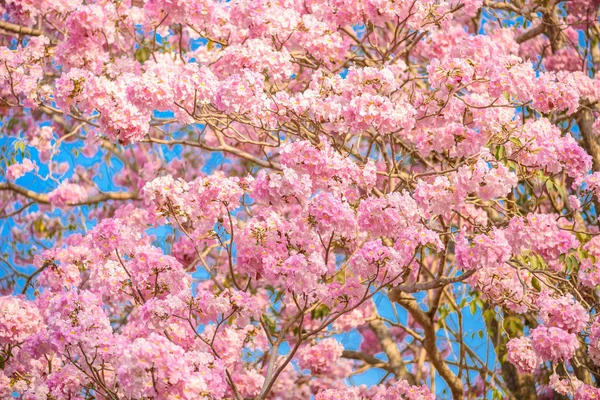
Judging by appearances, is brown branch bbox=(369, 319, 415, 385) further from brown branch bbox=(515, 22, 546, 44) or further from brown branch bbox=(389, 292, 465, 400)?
brown branch bbox=(515, 22, 546, 44)

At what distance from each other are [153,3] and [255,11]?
54 centimetres

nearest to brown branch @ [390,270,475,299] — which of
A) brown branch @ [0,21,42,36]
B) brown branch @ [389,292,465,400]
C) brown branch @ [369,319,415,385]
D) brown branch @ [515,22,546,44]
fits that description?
brown branch @ [389,292,465,400]

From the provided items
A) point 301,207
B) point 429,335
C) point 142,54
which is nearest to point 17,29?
point 142,54

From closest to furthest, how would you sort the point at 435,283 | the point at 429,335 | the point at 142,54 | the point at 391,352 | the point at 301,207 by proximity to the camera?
the point at 435,283 → the point at 301,207 → the point at 429,335 → the point at 391,352 → the point at 142,54

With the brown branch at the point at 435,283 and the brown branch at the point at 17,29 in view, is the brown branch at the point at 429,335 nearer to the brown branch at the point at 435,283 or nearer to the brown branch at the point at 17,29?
the brown branch at the point at 435,283

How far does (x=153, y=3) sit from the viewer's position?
15.3ft

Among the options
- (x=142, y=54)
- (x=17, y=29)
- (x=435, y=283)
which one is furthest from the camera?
(x=142, y=54)

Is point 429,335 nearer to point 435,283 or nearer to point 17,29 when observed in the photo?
point 435,283

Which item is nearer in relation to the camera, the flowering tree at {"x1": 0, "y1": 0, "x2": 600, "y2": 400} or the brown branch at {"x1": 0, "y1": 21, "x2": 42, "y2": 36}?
the flowering tree at {"x1": 0, "y1": 0, "x2": 600, "y2": 400}

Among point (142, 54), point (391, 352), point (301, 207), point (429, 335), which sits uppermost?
point (142, 54)

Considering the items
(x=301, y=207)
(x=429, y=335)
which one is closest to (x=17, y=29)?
(x=301, y=207)

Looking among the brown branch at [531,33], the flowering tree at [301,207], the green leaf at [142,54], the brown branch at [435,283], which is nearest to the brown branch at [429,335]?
the flowering tree at [301,207]

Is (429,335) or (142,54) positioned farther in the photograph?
(142,54)

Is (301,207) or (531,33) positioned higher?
(531,33)
